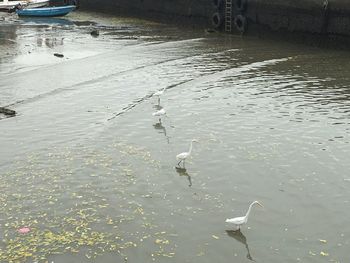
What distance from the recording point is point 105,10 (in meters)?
73.2

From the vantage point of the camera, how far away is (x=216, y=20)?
5097cm

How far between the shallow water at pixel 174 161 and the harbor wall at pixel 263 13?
5974 mm

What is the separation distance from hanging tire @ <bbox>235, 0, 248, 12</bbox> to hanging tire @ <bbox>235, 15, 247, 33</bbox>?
69cm

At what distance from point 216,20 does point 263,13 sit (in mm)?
6804

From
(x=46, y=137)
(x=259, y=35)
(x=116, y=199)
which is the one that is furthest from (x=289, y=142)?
(x=259, y=35)

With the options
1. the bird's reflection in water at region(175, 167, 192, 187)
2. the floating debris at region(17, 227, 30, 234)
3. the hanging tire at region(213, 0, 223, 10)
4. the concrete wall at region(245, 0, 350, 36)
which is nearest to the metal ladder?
the hanging tire at region(213, 0, 223, 10)

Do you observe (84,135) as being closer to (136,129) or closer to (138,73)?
(136,129)

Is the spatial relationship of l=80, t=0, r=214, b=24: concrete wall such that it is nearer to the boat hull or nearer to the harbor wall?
the harbor wall

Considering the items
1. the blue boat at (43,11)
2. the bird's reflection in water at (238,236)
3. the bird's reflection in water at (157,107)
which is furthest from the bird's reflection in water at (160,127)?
the blue boat at (43,11)

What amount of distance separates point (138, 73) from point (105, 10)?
1770 inches

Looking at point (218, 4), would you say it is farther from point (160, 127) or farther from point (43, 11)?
point (160, 127)

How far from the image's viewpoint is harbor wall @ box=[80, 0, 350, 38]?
38.6 m

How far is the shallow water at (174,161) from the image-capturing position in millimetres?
12297

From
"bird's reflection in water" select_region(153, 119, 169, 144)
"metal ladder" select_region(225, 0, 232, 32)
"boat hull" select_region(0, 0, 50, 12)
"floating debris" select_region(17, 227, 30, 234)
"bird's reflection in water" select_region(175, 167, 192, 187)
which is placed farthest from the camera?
"boat hull" select_region(0, 0, 50, 12)
